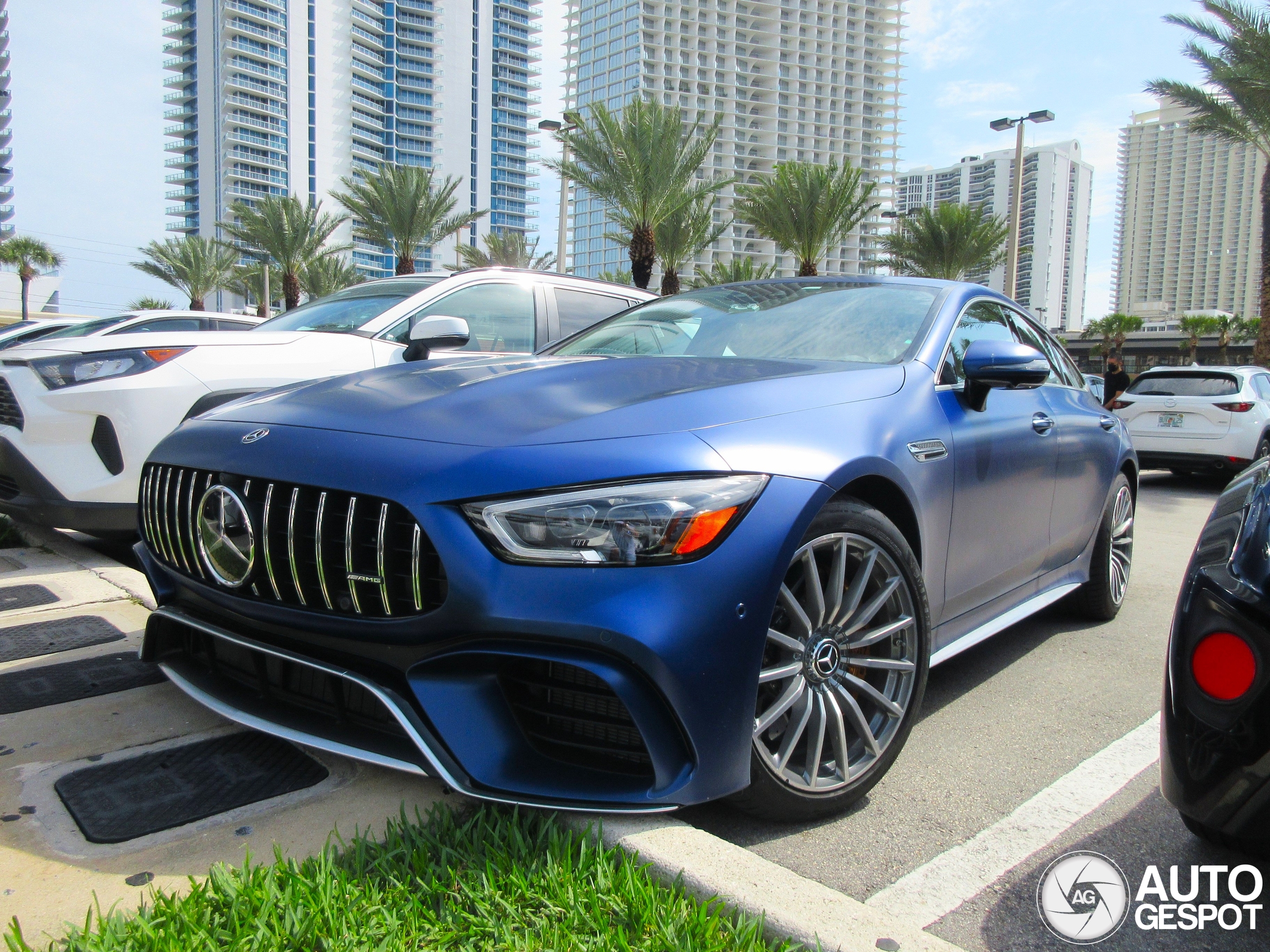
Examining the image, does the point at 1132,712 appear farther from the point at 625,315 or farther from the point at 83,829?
the point at 83,829

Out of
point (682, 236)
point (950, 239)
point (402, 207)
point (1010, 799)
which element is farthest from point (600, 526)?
point (402, 207)

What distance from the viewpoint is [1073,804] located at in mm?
2398

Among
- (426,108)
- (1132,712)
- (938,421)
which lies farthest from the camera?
(426,108)

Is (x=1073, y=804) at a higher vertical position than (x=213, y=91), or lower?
lower

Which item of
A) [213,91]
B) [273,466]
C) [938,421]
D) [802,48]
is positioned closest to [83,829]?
[273,466]

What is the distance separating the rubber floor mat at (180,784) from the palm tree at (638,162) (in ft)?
65.9

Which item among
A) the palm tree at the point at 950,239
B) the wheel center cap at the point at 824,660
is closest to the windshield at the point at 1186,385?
the wheel center cap at the point at 824,660

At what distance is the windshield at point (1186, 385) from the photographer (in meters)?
10.6

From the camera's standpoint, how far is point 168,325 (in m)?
11.0

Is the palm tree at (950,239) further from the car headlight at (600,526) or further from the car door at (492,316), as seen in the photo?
the car headlight at (600,526)

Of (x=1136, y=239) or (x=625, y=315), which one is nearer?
(x=625, y=315)

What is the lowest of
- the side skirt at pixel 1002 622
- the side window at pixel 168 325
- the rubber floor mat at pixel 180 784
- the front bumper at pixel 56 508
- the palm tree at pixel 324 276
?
the rubber floor mat at pixel 180 784

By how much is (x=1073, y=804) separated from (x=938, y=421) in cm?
108

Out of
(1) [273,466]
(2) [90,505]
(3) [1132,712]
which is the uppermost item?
(1) [273,466]
